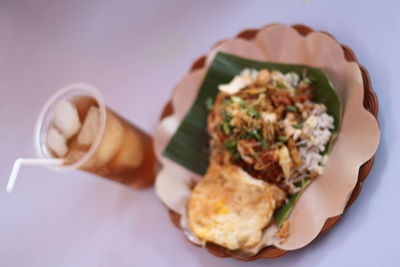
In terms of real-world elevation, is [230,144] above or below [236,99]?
below

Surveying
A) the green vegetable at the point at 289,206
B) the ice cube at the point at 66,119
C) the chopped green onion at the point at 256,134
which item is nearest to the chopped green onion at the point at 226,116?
the chopped green onion at the point at 256,134

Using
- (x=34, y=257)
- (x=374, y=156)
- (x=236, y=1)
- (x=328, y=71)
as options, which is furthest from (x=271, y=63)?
(x=34, y=257)

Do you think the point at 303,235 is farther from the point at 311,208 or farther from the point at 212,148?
the point at 212,148

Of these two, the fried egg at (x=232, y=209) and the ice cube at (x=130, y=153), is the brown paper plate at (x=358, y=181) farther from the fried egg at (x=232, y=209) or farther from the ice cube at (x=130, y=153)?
the ice cube at (x=130, y=153)

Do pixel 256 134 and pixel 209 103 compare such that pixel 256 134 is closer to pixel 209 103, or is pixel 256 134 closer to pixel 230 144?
pixel 230 144

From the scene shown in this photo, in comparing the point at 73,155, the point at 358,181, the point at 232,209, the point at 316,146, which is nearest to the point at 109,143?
the point at 73,155

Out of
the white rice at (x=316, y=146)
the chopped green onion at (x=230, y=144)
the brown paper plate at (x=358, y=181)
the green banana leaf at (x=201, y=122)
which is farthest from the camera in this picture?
the green banana leaf at (x=201, y=122)
